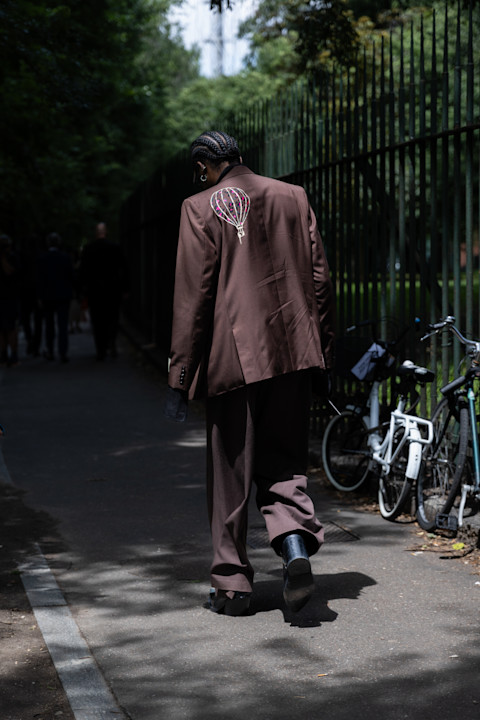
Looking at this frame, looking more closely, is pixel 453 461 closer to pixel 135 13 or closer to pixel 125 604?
pixel 125 604

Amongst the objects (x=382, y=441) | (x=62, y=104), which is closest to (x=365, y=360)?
(x=382, y=441)

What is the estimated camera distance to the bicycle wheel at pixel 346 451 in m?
7.03

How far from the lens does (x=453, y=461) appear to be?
598 centimetres

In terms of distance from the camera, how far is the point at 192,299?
462cm

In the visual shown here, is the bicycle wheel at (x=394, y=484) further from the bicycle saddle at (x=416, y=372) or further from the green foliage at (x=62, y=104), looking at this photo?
the green foliage at (x=62, y=104)

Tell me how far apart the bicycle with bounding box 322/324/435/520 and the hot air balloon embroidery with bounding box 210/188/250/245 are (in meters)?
1.93

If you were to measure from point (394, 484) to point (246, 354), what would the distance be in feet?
6.81

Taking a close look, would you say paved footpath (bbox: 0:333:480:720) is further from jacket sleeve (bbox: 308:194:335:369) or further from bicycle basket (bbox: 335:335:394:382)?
jacket sleeve (bbox: 308:194:335:369)

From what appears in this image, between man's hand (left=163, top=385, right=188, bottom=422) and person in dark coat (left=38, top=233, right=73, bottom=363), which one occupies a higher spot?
person in dark coat (left=38, top=233, right=73, bottom=363)

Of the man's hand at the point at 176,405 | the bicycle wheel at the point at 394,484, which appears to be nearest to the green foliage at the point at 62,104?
the bicycle wheel at the point at 394,484

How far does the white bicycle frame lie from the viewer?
19.6ft

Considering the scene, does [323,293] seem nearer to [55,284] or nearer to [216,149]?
[216,149]

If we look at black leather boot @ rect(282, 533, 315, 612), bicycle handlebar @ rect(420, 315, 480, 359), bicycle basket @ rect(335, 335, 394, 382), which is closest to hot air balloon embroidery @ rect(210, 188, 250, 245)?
black leather boot @ rect(282, 533, 315, 612)

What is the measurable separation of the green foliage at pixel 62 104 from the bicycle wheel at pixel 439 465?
6800 millimetres
